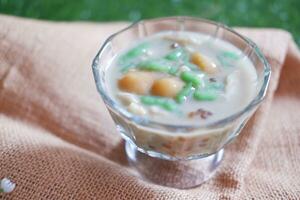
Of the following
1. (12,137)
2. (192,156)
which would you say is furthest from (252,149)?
(12,137)

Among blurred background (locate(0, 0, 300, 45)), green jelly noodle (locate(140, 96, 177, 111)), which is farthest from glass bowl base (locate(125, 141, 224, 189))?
blurred background (locate(0, 0, 300, 45))

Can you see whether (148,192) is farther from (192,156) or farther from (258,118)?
(258,118)

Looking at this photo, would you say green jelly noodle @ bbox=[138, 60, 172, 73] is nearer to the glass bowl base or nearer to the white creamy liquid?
the white creamy liquid

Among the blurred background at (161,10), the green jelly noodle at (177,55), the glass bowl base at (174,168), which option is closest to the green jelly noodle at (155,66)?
the green jelly noodle at (177,55)

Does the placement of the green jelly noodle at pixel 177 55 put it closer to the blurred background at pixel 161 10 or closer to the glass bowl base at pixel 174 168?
the glass bowl base at pixel 174 168

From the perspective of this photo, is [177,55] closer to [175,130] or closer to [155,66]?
[155,66]

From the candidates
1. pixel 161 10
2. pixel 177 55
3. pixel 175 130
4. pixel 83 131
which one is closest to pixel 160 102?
pixel 175 130

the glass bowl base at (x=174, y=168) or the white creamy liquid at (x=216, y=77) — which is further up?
the white creamy liquid at (x=216, y=77)

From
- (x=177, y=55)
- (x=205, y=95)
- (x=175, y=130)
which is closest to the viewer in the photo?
(x=175, y=130)
